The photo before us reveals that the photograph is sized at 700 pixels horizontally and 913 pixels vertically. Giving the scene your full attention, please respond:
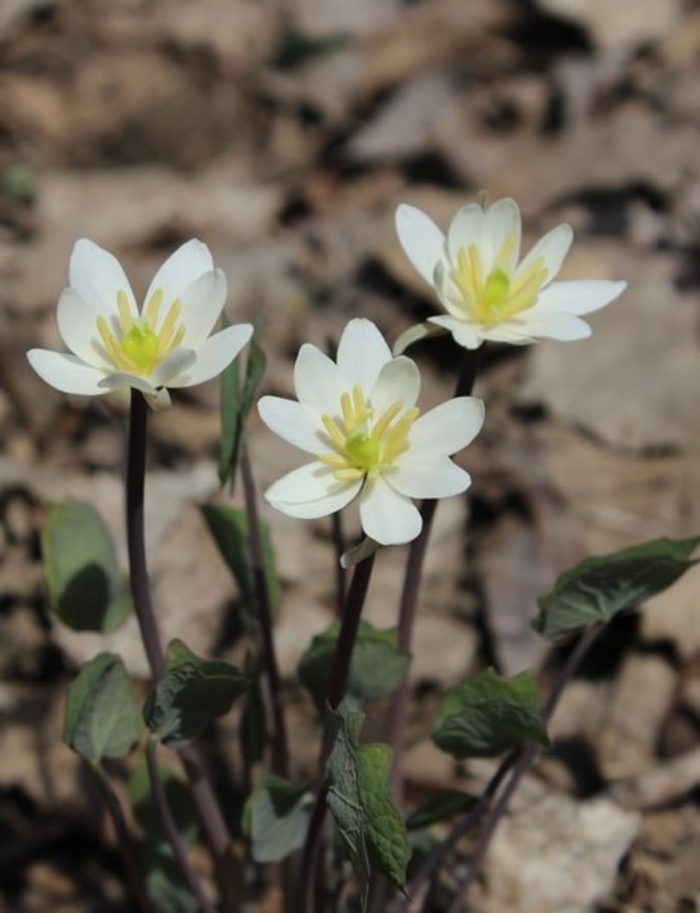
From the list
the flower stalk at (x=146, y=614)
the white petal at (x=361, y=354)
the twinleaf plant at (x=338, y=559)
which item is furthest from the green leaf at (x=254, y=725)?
the white petal at (x=361, y=354)

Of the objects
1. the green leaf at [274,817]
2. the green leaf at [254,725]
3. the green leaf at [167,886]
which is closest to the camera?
the green leaf at [274,817]

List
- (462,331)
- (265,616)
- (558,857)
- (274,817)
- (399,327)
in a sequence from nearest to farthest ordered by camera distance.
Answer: (462,331) → (274,817) → (265,616) → (558,857) → (399,327)

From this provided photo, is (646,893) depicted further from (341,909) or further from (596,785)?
(341,909)

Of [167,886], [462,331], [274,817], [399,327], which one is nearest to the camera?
[462,331]

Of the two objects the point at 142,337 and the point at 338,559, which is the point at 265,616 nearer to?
the point at 338,559

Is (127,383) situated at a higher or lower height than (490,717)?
higher

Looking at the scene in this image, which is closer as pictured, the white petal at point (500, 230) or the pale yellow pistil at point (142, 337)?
the pale yellow pistil at point (142, 337)

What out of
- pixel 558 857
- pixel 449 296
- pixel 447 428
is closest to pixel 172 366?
pixel 447 428

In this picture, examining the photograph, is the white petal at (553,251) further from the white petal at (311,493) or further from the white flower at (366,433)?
the white petal at (311,493)
